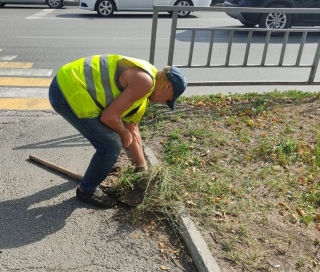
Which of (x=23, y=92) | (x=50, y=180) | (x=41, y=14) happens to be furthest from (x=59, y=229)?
(x=41, y=14)

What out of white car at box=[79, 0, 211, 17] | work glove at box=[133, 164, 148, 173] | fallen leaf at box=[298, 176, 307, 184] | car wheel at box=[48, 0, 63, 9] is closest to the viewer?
work glove at box=[133, 164, 148, 173]

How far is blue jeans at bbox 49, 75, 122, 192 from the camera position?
2885 mm

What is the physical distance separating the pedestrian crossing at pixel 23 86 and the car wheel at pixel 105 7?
6541 millimetres

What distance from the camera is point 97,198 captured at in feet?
10.8

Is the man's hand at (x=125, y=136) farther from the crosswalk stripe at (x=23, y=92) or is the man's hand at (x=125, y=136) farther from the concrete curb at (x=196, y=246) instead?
the crosswalk stripe at (x=23, y=92)

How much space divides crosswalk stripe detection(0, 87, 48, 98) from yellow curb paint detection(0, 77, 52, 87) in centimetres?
Answer: 19

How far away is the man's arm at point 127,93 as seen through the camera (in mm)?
2674

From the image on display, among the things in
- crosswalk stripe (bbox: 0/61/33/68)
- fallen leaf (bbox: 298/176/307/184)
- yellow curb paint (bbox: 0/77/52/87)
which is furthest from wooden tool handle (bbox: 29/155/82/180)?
crosswalk stripe (bbox: 0/61/33/68)

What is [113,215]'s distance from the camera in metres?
3.21

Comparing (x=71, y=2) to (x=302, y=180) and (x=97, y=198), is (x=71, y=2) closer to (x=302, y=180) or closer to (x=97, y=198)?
(x=97, y=198)

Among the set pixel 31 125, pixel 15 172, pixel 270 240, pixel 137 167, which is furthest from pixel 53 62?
pixel 270 240

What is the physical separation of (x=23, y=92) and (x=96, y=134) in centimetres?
348

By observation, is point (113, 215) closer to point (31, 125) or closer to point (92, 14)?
point (31, 125)

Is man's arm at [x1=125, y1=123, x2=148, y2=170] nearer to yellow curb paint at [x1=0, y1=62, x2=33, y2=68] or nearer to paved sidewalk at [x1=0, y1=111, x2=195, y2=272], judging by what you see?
paved sidewalk at [x1=0, y1=111, x2=195, y2=272]
